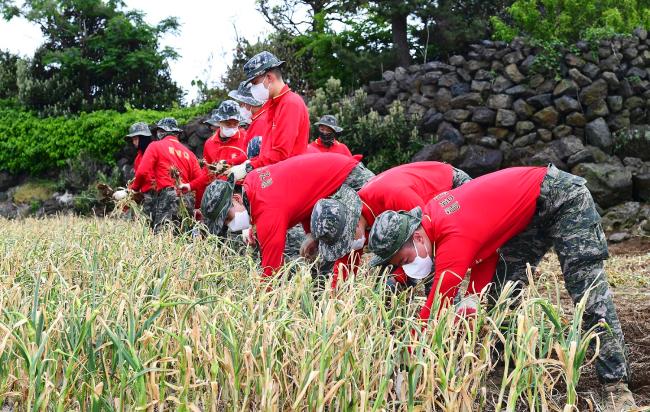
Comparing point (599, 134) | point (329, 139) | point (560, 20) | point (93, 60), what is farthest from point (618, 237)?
point (93, 60)

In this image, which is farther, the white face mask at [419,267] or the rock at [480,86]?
the rock at [480,86]

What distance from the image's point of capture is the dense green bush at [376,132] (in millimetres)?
10297

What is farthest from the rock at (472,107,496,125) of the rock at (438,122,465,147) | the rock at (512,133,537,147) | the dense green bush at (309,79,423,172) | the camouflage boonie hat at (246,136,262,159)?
the camouflage boonie hat at (246,136,262,159)

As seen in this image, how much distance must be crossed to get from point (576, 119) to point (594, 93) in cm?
42

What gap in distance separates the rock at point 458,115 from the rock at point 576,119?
1.23 meters

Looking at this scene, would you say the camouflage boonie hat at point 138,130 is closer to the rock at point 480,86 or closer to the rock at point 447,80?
the rock at point 447,80

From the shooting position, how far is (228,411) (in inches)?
100

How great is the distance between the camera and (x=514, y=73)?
10484mm

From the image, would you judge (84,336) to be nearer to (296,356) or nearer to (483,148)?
(296,356)

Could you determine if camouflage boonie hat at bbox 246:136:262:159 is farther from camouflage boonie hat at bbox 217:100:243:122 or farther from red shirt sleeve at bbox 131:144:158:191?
red shirt sleeve at bbox 131:144:158:191

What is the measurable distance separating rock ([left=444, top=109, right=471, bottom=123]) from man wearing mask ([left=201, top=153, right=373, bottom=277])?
597 cm

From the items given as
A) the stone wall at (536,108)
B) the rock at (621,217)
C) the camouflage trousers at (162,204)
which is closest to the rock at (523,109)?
the stone wall at (536,108)

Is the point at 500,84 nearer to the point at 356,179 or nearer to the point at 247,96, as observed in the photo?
the point at 247,96

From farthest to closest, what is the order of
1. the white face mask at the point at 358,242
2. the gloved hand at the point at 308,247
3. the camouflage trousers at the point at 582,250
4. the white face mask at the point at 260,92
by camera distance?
the white face mask at the point at 260,92 < the gloved hand at the point at 308,247 < the white face mask at the point at 358,242 < the camouflage trousers at the point at 582,250
